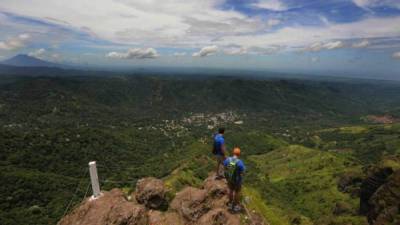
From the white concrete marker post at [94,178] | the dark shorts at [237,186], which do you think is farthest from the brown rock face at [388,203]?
the white concrete marker post at [94,178]

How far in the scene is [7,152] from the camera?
142250mm

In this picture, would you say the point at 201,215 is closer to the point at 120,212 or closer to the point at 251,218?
the point at 251,218

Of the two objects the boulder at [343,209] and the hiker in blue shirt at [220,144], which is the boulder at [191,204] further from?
the boulder at [343,209]

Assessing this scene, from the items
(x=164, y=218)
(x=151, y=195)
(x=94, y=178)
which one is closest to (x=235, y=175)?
(x=164, y=218)

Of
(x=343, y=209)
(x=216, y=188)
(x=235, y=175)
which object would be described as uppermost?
(x=235, y=175)

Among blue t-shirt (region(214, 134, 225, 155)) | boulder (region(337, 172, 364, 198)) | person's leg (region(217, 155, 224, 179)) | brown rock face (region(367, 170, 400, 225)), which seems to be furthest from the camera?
boulder (region(337, 172, 364, 198))

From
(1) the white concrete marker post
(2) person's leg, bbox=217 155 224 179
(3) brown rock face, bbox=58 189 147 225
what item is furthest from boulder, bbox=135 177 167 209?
(2) person's leg, bbox=217 155 224 179

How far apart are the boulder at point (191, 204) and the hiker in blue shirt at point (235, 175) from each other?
2528 millimetres

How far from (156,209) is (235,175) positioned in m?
7.35

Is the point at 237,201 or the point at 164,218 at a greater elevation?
the point at 237,201

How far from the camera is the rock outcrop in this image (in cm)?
1750

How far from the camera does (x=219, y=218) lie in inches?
695

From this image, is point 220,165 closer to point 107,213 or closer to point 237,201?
point 237,201

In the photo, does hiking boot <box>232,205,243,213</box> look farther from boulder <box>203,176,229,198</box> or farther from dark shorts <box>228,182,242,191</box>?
boulder <box>203,176,229,198</box>
